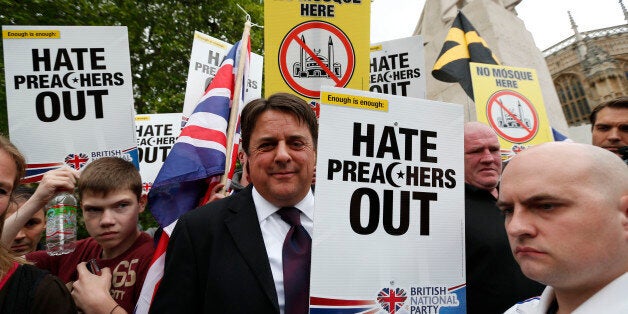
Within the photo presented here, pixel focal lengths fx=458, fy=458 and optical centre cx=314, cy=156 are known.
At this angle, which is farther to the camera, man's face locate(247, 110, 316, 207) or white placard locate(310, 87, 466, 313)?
man's face locate(247, 110, 316, 207)

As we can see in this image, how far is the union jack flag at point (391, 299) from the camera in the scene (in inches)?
84.8

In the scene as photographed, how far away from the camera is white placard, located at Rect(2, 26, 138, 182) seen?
3.34 m

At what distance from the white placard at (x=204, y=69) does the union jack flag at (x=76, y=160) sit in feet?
4.02

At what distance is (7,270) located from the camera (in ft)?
5.84

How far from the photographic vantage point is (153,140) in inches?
230

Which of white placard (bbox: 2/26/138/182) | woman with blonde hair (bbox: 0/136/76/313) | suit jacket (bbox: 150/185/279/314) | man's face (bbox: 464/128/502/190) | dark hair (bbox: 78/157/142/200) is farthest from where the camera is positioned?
white placard (bbox: 2/26/138/182)

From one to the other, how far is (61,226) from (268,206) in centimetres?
143

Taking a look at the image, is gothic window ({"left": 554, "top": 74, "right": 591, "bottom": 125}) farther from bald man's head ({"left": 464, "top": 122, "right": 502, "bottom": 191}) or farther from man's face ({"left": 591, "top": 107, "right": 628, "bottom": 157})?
bald man's head ({"left": 464, "top": 122, "right": 502, "bottom": 191})

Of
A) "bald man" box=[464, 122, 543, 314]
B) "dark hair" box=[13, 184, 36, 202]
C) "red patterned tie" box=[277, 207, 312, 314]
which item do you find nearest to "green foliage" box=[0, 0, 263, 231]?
"dark hair" box=[13, 184, 36, 202]

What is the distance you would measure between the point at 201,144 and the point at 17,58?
5.15ft

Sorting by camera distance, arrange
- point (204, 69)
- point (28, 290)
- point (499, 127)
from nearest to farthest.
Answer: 1. point (28, 290)
2. point (204, 69)
3. point (499, 127)

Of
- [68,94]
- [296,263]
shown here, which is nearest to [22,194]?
[68,94]

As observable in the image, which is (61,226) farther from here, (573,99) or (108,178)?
(573,99)

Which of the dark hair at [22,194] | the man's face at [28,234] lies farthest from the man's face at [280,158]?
the dark hair at [22,194]
